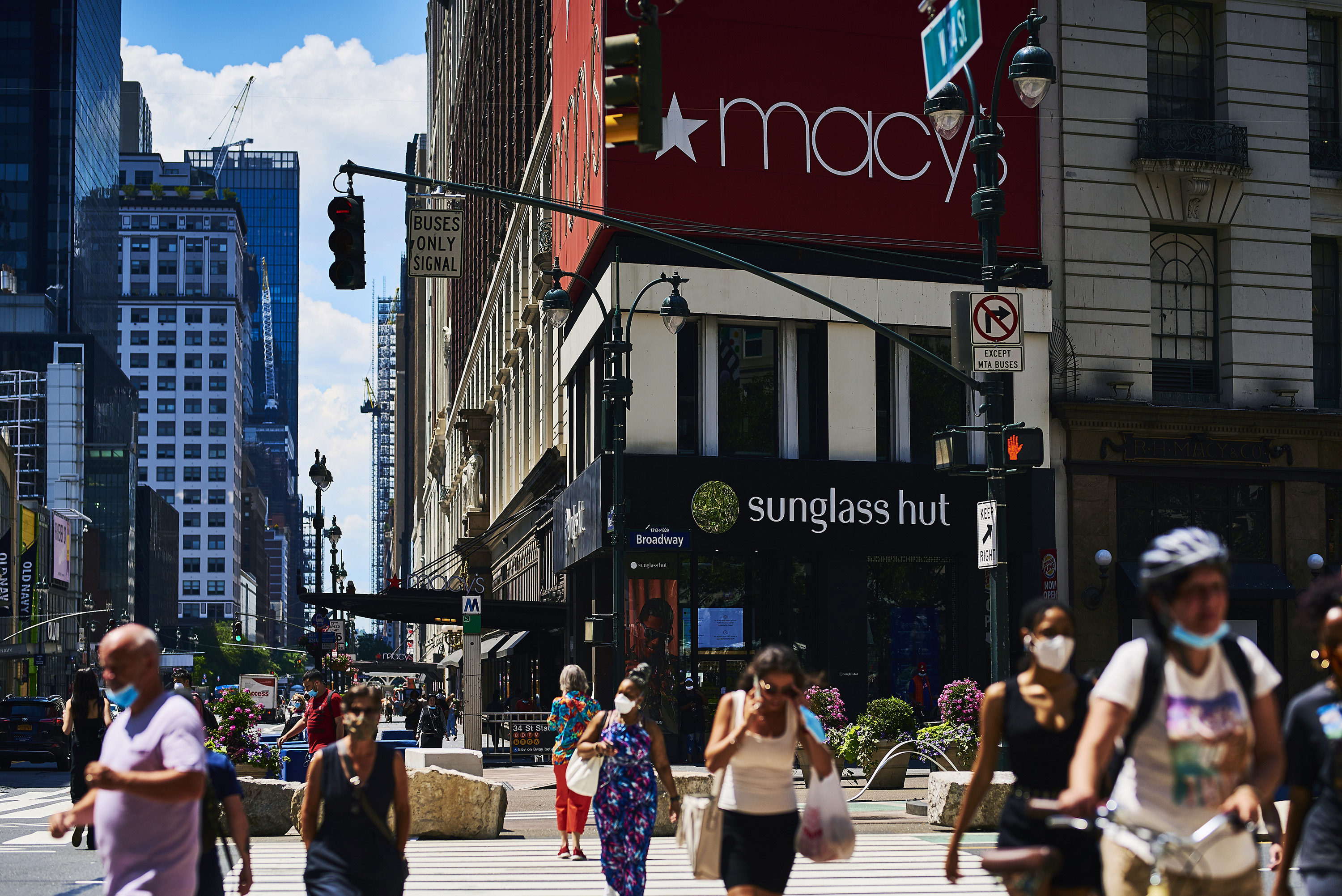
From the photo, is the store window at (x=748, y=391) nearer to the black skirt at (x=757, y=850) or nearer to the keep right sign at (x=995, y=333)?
the keep right sign at (x=995, y=333)

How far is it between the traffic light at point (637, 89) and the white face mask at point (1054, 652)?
6537 mm

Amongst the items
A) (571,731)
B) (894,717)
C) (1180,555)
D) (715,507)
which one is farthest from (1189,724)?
(715,507)

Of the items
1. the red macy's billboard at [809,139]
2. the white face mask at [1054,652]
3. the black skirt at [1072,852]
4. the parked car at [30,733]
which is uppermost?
the red macy's billboard at [809,139]

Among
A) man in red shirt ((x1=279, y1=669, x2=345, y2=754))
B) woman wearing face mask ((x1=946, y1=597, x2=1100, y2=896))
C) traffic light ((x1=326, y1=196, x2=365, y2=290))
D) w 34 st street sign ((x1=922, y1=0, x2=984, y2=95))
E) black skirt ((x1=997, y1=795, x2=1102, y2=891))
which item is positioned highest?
w 34 st street sign ((x1=922, y1=0, x2=984, y2=95))

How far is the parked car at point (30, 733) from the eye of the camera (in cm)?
3484

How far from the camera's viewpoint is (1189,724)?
543 centimetres

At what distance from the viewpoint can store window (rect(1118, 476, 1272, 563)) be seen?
31984 mm

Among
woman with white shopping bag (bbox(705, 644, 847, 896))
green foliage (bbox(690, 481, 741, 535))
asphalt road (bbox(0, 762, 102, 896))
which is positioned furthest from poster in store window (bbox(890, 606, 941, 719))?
woman with white shopping bag (bbox(705, 644, 847, 896))

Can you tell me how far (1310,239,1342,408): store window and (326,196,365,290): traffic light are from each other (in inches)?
936

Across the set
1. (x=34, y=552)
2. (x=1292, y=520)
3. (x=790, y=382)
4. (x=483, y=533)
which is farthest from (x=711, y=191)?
(x=34, y=552)

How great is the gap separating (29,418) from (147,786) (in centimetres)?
14345

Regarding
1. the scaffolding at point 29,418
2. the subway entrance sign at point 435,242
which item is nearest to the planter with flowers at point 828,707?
the subway entrance sign at point 435,242

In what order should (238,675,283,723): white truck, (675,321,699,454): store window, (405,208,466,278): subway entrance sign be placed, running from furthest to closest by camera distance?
(238,675,283,723): white truck, (675,321,699,454): store window, (405,208,466,278): subway entrance sign

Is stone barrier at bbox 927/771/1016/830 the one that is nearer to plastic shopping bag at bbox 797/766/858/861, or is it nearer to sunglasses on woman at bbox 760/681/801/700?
plastic shopping bag at bbox 797/766/858/861
